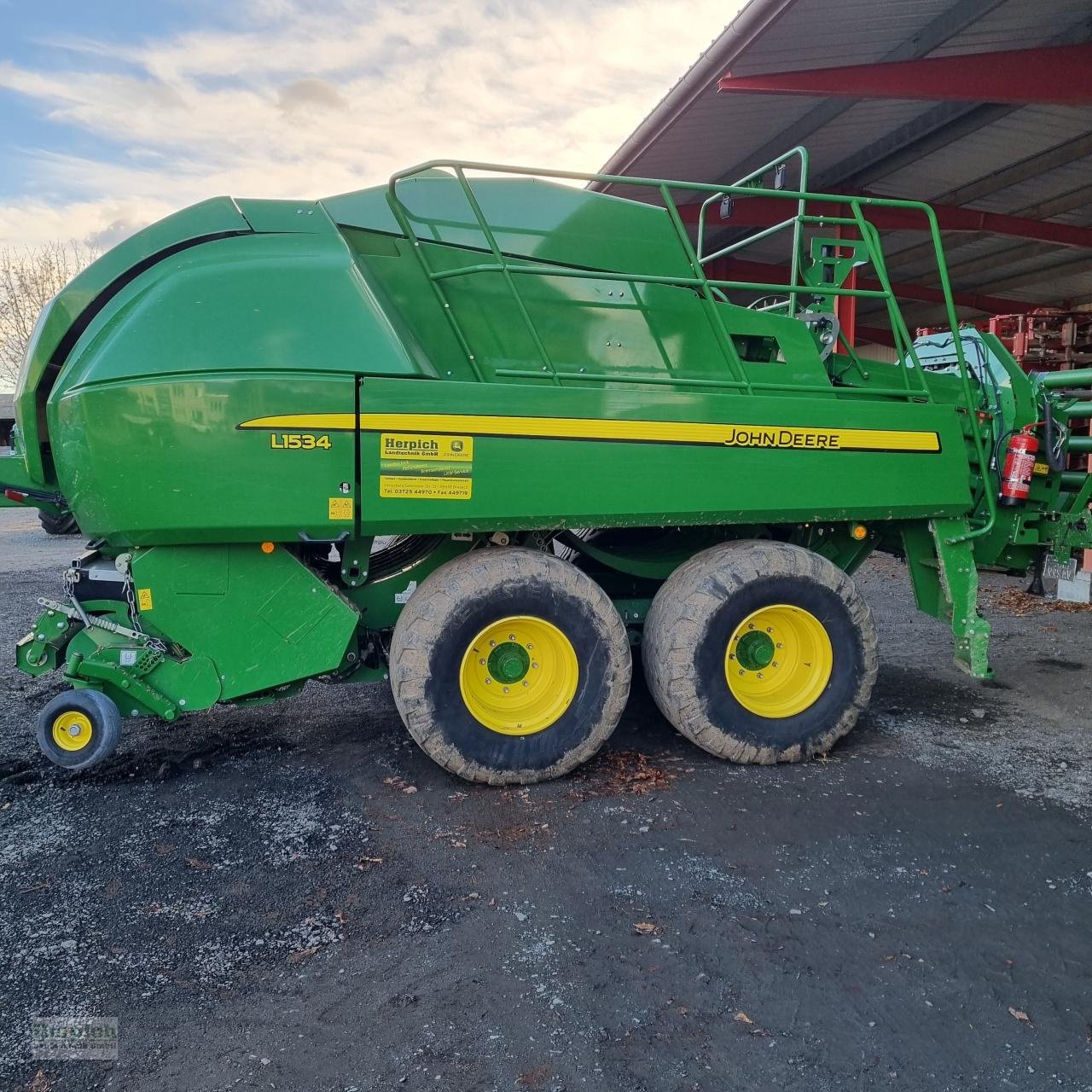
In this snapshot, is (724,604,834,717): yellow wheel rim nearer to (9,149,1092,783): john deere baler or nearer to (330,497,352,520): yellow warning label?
(9,149,1092,783): john deere baler

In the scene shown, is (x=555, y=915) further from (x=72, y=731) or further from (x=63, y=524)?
(x=63, y=524)

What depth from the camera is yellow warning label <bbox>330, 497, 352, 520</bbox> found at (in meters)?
3.75

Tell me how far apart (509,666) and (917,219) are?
11.1 meters

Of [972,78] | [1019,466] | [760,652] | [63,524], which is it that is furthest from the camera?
[972,78]

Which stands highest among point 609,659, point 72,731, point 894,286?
point 894,286

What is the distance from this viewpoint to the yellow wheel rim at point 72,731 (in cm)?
383

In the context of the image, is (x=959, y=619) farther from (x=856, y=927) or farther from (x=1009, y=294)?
(x=1009, y=294)

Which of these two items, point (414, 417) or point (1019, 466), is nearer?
point (414, 417)

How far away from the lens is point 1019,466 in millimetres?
4910

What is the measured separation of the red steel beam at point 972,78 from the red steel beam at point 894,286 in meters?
3.61

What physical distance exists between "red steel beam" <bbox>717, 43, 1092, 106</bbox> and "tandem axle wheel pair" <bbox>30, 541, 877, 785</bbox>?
17.7ft

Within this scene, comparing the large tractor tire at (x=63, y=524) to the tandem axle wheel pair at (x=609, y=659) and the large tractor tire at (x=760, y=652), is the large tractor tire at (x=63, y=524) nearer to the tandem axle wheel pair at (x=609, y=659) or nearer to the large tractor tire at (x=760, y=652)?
the tandem axle wheel pair at (x=609, y=659)

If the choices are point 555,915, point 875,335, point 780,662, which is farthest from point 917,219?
point 875,335

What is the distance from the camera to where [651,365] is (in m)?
4.44
